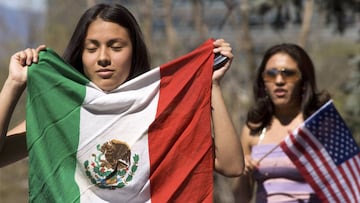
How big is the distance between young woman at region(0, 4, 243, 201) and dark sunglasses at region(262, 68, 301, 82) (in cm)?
207

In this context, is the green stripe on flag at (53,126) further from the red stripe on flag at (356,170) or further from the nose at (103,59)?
the red stripe on flag at (356,170)

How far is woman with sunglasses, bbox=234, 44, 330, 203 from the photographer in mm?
6738

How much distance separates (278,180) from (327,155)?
59 cm

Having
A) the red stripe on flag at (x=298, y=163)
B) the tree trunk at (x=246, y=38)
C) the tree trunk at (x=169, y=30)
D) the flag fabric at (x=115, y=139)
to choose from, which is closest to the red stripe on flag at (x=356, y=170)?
the red stripe on flag at (x=298, y=163)

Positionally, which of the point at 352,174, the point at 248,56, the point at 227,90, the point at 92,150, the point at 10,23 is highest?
the point at 92,150

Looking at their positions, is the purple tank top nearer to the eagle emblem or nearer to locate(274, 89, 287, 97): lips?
locate(274, 89, 287, 97): lips

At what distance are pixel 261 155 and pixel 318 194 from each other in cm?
43

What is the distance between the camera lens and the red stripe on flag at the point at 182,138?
464 centimetres

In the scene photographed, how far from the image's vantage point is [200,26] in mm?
21172

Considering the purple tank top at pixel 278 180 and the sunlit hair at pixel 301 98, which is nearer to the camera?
the purple tank top at pixel 278 180

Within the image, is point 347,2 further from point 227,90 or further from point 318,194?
point 318,194

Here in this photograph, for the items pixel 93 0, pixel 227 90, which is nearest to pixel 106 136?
pixel 93 0

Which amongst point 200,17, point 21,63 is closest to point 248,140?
point 21,63

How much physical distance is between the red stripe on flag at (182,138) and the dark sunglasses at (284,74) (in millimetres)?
2075
